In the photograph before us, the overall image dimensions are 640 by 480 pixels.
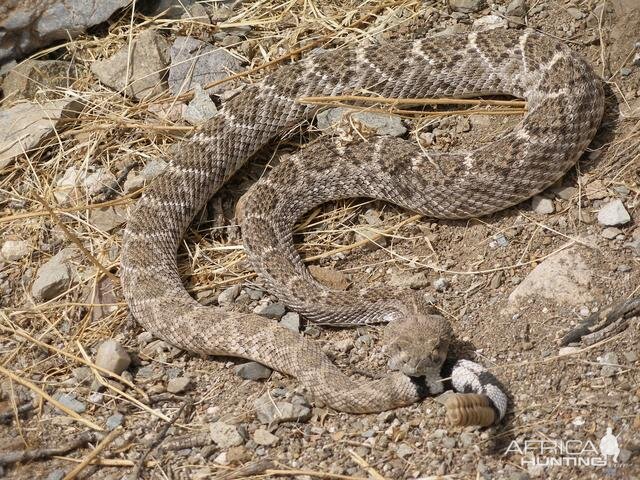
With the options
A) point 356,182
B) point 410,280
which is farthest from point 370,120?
point 410,280

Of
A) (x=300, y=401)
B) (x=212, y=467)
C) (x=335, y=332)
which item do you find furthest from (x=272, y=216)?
(x=212, y=467)

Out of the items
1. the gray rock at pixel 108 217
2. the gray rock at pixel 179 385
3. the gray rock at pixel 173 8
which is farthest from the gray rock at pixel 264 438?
the gray rock at pixel 173 8

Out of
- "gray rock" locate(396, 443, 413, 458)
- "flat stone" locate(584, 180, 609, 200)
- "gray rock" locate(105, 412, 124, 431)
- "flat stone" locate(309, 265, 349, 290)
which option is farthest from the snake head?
"gray rock" locate(105, 412, 124, 431)

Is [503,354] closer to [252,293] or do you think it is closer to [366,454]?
[366,454]

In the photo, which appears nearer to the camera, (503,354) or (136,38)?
(503,354)

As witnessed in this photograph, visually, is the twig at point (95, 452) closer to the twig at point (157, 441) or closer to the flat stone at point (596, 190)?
the twig at point (157, 441)
